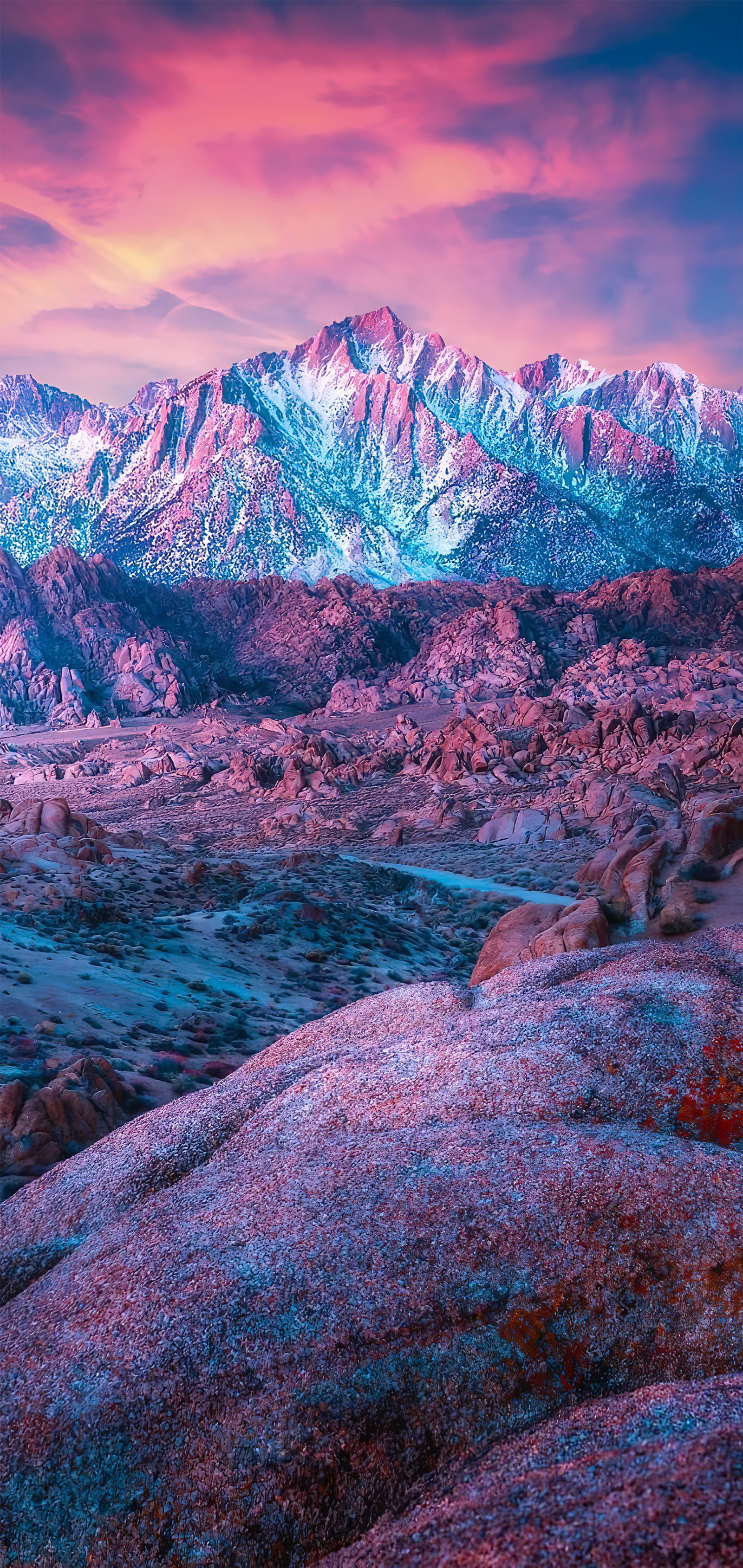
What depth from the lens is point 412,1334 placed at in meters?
3.27

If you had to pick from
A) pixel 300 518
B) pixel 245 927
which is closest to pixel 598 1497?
pixel 245 927

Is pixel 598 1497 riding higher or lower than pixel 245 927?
higher

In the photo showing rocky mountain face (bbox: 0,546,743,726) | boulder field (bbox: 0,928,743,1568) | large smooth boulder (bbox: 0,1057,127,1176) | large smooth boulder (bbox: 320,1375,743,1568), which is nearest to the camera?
large smooth boulder (bbox: 320,1375,743,1568)

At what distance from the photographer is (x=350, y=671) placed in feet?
305

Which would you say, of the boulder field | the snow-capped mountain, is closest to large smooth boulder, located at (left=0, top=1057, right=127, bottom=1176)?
the boulder field

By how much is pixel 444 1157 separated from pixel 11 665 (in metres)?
97.9

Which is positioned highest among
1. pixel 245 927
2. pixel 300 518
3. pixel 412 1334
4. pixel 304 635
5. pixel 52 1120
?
pixel 300 518

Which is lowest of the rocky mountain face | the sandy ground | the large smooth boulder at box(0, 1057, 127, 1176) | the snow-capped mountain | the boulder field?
the sandy ground

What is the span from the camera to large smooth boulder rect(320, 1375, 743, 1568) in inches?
80.6

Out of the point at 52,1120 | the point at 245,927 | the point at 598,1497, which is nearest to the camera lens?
the point at 598,1497

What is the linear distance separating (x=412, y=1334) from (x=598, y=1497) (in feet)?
3.72

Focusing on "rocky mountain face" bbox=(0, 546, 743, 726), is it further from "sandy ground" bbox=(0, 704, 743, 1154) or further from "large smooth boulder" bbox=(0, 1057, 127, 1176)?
"large smooth boulder" bbox=(0, 1057, 127, 1176)

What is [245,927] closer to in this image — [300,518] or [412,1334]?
[412,1334]

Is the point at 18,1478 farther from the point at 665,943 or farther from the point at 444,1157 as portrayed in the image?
the point at 665,943
